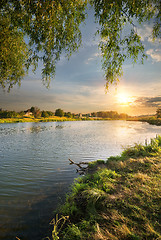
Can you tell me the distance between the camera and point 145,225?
2.69 metres

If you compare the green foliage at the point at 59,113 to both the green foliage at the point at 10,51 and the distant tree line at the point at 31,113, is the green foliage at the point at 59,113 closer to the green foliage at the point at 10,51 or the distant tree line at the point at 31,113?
the distant tree line at the point at 31,113

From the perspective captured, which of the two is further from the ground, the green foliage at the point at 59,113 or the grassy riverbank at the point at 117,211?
the green foliage at the point at 59,113

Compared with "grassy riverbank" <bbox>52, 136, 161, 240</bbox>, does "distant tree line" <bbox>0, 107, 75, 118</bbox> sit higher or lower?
higher

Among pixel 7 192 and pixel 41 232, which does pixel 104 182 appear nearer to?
pixel 41 232

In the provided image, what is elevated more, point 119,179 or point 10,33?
point 10,33

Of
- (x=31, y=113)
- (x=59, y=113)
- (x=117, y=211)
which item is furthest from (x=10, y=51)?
(x=59, y=113)

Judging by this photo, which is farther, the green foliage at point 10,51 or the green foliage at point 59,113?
the green foliage at point 59,113

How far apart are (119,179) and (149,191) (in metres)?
1.33

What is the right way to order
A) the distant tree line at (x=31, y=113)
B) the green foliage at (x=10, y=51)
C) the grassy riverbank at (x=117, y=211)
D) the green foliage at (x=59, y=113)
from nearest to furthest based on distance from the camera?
the grassy riverbank at (x=117, y=211) → the green foliage at (x=10, y=51) → the distant tree line at (x=31, y=113) → the green foliage at (x=59, y=113)

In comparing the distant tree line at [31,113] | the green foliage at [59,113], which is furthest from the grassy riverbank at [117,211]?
the green foliage at [59,113]

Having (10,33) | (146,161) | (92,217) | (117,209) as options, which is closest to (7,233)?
(92,217)

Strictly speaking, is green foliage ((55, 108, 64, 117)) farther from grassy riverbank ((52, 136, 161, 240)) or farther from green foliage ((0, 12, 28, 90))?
grassy riverbank ((52, 136, 161, 240))

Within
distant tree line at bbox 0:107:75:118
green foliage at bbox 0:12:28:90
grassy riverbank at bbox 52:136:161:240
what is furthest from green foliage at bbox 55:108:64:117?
grassy riverbank at bbox 52:136:161:240

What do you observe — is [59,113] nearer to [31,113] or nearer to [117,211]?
[31,113]
